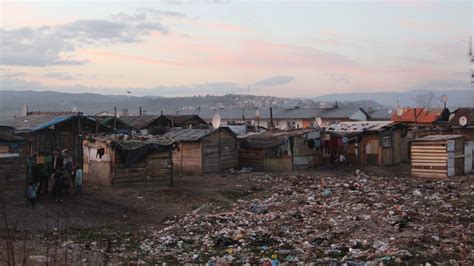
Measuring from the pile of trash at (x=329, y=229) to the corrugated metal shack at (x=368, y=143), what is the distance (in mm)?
8657

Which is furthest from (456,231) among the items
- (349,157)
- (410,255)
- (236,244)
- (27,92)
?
(27,92)

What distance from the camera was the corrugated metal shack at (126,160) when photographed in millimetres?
19422

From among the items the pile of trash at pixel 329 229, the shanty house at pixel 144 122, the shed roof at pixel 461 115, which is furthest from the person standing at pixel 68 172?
the shed roof at pixel 461 115

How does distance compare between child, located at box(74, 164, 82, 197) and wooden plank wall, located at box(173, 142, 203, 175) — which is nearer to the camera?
child, located at box(74, 164, 82, 197)

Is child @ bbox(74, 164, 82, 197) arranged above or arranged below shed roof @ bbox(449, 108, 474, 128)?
below

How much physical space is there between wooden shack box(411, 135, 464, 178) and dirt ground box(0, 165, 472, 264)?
746 cm

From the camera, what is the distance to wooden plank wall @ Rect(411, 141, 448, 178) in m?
22.8

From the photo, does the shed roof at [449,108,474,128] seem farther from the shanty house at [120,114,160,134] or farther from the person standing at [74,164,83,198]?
the person standing at [74,164,83,198]

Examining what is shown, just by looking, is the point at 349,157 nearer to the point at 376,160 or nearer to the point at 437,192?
the point at 376,160

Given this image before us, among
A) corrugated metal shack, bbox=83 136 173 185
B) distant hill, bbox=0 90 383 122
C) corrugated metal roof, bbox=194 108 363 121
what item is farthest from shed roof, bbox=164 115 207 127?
distant hill, bbox=0 90 383 122

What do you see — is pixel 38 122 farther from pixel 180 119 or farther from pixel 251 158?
pixel 180 119

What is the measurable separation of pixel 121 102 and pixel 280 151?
100768 millimetres

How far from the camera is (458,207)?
15.5m

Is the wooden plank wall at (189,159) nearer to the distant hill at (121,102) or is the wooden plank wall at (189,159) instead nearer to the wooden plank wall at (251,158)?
the wooden plank wall at (251,158)
